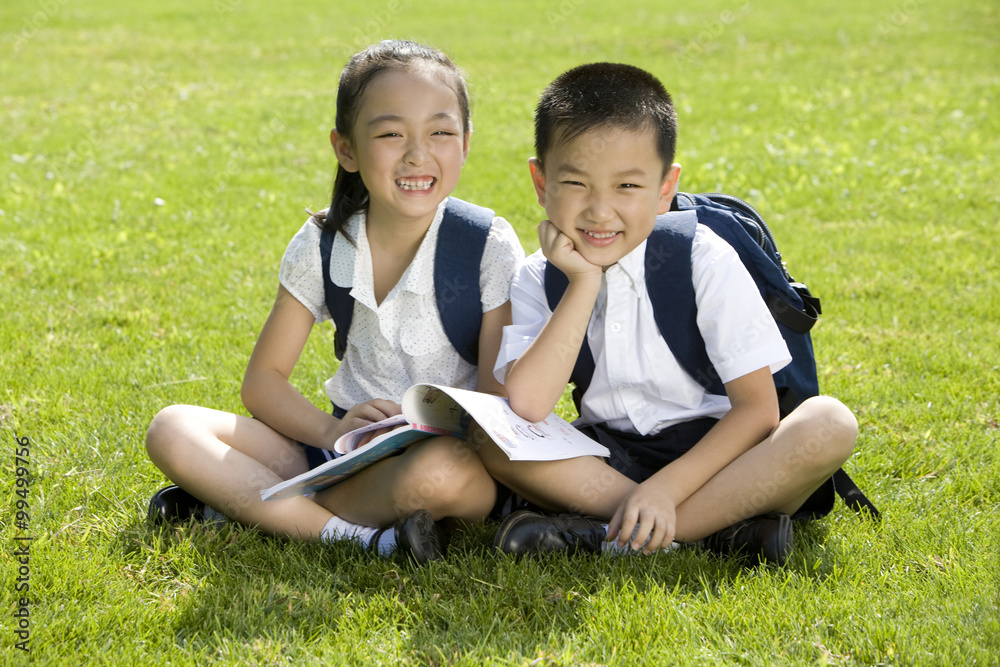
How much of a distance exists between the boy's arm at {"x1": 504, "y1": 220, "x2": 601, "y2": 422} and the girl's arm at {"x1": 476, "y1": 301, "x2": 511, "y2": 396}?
317 mm

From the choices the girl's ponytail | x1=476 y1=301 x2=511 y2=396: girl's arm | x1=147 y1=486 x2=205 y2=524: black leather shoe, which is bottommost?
x1=147 y1=486 x2=205 y2=524: black leather shoe

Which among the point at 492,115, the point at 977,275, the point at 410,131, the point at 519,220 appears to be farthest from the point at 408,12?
the point at 410,131

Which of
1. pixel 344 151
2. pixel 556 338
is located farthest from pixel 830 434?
pixel 344 151

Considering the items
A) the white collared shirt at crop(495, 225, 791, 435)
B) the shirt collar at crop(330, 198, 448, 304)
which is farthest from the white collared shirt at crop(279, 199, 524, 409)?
the white collared shirt at crop(495, 225, 791, 435)

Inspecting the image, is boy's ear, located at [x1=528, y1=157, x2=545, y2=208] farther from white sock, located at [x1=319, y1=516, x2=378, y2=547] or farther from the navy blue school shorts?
white sock, located at [x1=319, y1=516, x2=378, y2=547]

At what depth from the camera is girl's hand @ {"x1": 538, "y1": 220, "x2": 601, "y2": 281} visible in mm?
2465

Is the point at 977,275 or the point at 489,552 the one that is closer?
the point at 489,552

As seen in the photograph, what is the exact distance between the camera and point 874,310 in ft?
14.6

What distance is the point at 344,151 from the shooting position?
2.85 meters

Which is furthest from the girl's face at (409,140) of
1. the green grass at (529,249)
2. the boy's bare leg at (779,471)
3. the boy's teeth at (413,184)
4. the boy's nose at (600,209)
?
the boy's bare leg at (779,471)

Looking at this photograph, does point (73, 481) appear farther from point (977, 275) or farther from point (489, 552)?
point (977, 275)

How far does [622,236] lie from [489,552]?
Result: 3.02 ft

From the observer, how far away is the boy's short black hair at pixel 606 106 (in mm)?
2441

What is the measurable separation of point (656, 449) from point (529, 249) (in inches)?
120
